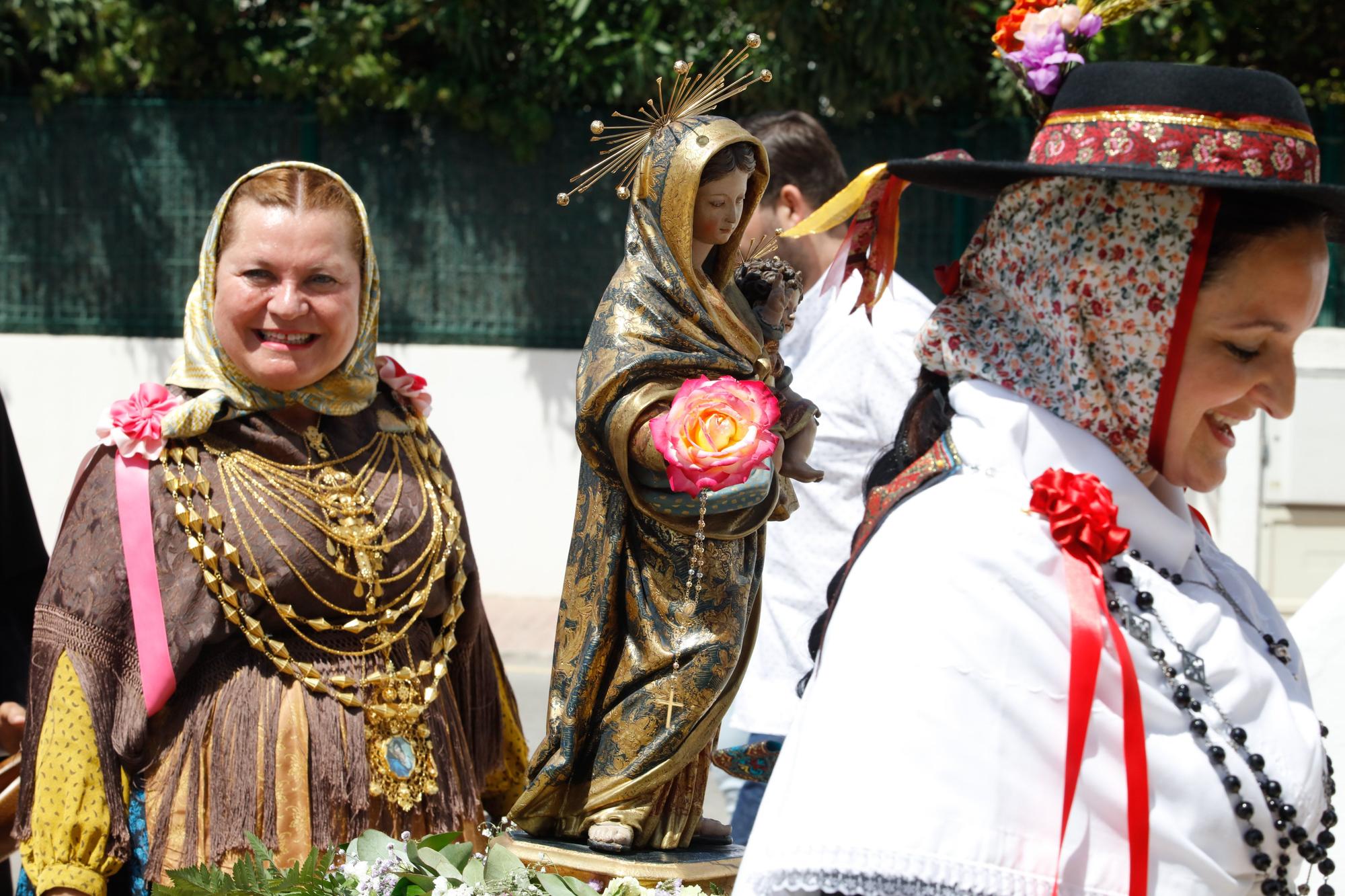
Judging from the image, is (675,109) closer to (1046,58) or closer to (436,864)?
(1046,58)

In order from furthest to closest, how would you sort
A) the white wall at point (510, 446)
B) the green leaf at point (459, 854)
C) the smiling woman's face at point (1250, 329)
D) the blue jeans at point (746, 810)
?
the white wall at point (510, 446), the blue jeans at point (746, 810), the green leaf at point (459, 854), the smiling woman's face at point (1250, 329)

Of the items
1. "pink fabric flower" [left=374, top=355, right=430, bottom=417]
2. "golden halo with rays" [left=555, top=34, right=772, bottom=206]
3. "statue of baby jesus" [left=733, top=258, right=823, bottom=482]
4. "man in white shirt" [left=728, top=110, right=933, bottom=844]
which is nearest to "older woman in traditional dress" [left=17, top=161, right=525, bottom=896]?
"pink fabric flower" [left=374, top=355, right=430, bottom=417]

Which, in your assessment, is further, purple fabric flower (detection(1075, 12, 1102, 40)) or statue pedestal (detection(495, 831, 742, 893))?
statue pedestal (detection(495, 831, 742, 893))

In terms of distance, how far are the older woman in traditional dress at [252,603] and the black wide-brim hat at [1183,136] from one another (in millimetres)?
1555

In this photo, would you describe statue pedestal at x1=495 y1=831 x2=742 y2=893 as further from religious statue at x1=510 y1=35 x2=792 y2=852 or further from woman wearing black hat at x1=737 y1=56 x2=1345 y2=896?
woman wearing black hat at x1=737 y1=56 x2=1345 y2=896

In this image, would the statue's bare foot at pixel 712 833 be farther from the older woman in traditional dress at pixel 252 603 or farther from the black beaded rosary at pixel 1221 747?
the black beaded rosary at pixel 1221 747

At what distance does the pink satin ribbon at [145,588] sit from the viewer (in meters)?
2.79

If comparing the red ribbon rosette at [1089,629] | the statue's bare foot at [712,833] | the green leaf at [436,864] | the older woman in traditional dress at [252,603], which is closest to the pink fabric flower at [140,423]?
the older woman in traditional dress at [252,603]

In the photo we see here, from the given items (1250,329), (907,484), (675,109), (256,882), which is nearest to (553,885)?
(256,882)

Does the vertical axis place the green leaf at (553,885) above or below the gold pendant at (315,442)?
below

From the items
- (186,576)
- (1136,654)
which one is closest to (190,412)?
(186,576)

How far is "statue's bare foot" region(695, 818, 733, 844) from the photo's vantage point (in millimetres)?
2777

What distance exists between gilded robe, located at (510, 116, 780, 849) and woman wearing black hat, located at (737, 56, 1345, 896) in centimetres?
65

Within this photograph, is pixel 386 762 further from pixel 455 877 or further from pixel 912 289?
pixel 912 289
